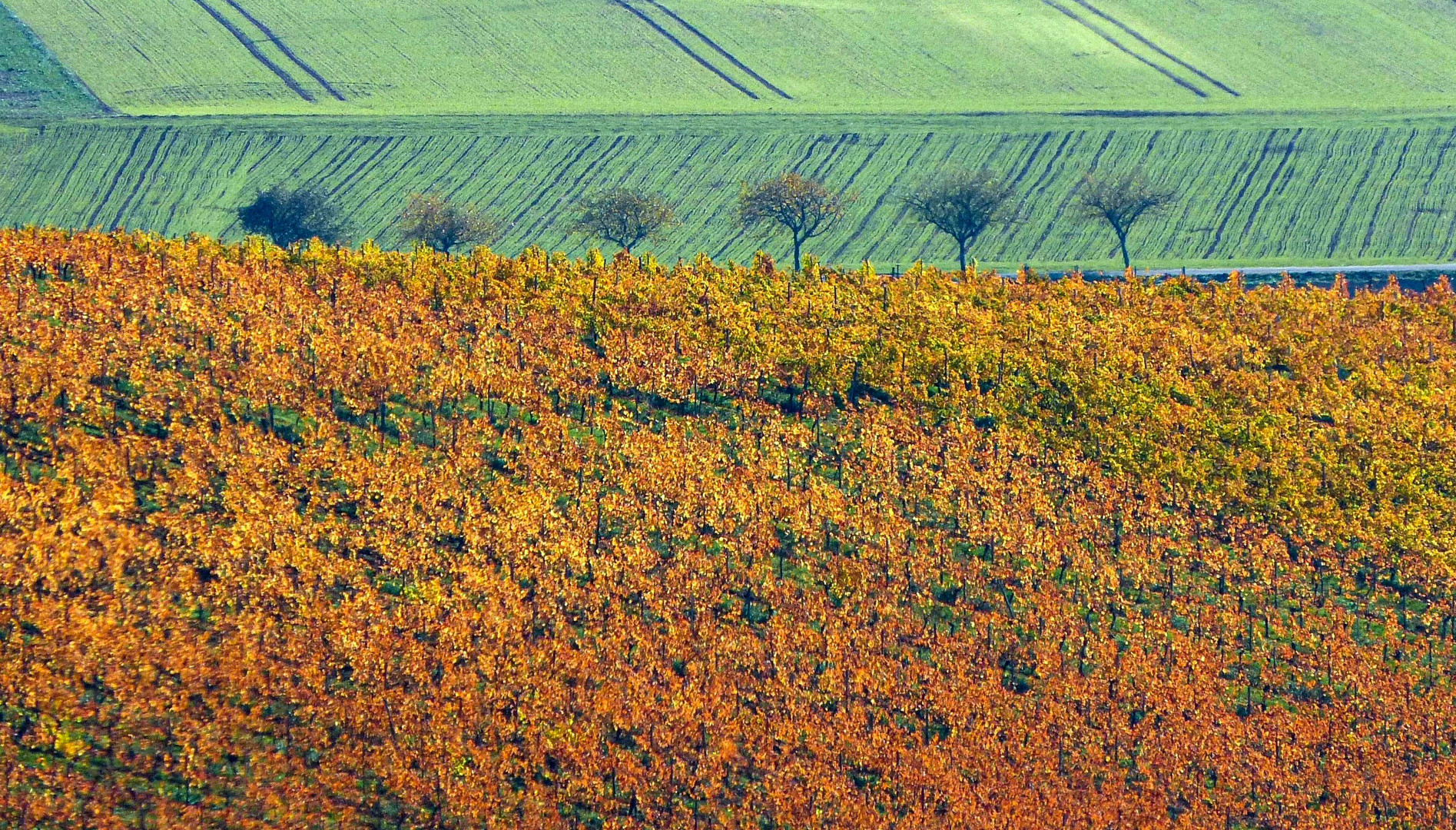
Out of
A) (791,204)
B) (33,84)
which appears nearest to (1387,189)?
(791,204)

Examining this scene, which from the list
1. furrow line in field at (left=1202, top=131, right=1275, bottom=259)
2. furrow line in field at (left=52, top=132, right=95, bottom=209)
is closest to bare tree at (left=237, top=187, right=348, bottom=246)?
furrow line in field at (left=52, top=132, right=95, bottom=209)

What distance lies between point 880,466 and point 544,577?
19.4m

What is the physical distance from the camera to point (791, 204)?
135250mm

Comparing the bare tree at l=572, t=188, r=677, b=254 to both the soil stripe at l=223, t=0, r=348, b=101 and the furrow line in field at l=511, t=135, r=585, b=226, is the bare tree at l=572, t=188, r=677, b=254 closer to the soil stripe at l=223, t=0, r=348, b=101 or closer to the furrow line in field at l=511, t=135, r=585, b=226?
the furrow line in field at l=511, t=135, r=585, b=226

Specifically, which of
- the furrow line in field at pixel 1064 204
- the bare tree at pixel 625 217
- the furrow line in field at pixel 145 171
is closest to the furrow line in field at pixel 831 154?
the furrow line in field at pixel 1064 204

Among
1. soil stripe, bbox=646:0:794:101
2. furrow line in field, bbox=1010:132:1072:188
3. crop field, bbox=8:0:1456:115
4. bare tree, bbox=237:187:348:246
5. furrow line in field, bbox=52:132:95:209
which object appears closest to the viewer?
bare tree, bbox=237:187:348:246

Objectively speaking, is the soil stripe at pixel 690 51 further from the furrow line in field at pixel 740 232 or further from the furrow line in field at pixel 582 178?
the furrow line in field at pixel 582 178

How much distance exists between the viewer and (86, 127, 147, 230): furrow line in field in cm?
14038

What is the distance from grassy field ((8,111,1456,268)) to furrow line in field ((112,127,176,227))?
0.25 metres

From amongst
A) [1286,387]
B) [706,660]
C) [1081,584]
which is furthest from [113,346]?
[1286,387]

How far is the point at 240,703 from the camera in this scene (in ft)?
168

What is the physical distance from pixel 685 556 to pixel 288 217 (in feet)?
272

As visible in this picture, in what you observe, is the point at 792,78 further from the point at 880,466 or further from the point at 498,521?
the point at 498,521

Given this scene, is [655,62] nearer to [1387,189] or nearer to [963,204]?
[963,204]
